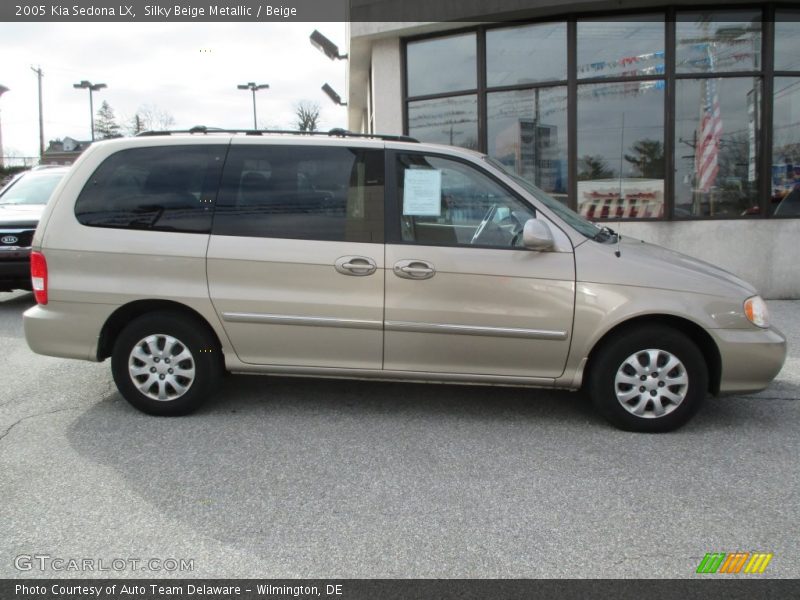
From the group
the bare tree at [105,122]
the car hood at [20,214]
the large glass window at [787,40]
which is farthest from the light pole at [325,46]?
the bare tree at [105,122]

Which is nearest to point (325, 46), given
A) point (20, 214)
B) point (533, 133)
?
point (533, 133)

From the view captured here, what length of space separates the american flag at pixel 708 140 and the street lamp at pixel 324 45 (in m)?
9.88

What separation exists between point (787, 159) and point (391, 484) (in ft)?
27.5

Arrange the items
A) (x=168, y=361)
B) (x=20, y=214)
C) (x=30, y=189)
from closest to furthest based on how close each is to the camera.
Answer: (x=168, y=361) < (x=20, y=214) < (x=30, y=189)

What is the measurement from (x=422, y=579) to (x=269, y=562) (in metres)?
0.65

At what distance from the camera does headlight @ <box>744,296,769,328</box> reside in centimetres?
439

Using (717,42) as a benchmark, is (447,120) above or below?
below

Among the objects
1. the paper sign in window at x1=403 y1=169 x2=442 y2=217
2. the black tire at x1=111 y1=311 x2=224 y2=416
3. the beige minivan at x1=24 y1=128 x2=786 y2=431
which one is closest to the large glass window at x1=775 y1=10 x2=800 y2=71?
the beige minivan at x1=24 y1=128 x2=786 y2=431

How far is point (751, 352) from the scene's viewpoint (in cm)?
436

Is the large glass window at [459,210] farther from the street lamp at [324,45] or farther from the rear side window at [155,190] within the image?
the street lamp at [324,45]

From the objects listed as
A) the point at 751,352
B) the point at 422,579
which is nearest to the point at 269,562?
the point at 422,579

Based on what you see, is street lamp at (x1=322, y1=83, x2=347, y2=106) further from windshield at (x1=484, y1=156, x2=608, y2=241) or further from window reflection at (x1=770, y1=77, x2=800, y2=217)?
windshield at (x1=484, y1=156, x2=608, y2=241)

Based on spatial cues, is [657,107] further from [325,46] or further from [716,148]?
[325,46]

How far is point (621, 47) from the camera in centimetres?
954
